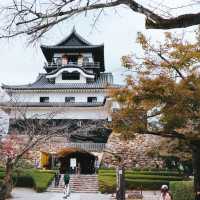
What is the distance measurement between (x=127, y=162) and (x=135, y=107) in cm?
2457

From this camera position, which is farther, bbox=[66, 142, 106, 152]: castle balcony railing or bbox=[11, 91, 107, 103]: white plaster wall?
bbox=[11, 91, 107, 103]: white plaster wall

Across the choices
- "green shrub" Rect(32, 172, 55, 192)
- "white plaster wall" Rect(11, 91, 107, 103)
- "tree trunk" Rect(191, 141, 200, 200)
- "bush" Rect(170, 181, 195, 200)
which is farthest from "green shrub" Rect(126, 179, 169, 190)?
"white plaster wall" Rect(11, 91, 107, 103)

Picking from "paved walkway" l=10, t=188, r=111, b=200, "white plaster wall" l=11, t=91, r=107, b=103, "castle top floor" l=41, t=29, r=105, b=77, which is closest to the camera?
"paved walkway" l=10, t=188, r=111, b=200

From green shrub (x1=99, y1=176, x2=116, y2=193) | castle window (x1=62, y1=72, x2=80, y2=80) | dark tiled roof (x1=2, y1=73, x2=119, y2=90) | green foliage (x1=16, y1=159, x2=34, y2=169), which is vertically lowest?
green shrub (x1=99, y1=176, x2=116, y2=193)

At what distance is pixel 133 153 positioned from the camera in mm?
44031

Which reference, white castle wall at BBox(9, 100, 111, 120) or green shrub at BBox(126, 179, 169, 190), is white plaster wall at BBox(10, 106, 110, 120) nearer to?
white castle wall at BBox(9, 100, 111, 120)

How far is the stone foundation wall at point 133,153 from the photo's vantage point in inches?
1667

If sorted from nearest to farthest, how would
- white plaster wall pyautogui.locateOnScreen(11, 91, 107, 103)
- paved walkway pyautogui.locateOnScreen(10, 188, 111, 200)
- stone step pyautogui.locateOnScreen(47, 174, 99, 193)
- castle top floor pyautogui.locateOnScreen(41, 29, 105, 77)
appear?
paved walkway pyautogui.locateOnScreen(10, 188, 111, 200) → stone step pyautogui.locateOnScreen(47, 174, 99, 193) → white plaster wall pyautogui.locateOnScreen(11, 91, 107, 103) → castle top floor pyautogui.locateOnScreen(41, 29, 105, 77)

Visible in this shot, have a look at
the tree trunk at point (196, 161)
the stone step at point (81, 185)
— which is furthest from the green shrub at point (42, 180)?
the tree trunk at point (196, 161)

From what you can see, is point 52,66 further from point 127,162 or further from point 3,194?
point 3,194

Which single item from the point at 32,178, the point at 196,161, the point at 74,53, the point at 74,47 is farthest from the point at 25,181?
the point at 74,53

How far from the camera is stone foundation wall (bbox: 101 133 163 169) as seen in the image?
42.3 metres

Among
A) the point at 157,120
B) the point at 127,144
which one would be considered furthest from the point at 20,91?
the point at 157,120

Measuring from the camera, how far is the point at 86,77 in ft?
167
